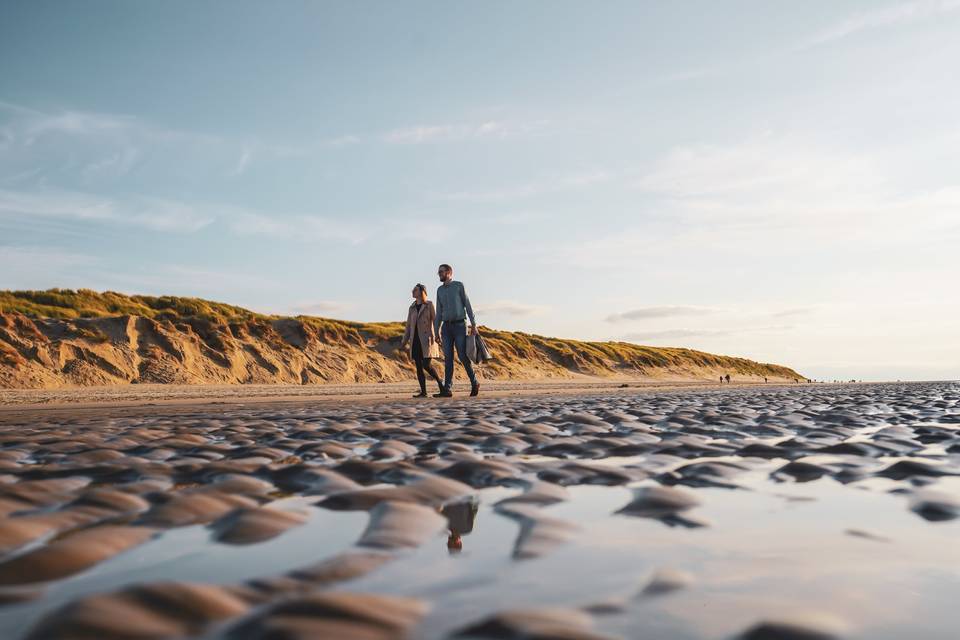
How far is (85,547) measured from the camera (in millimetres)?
2072

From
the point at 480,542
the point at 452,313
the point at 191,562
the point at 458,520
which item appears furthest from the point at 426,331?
the point at 191,562

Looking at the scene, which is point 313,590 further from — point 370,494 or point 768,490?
point 768,490

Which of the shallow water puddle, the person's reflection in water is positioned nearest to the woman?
the person's reflection in water

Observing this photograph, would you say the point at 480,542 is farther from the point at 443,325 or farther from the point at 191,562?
the point at 443,325

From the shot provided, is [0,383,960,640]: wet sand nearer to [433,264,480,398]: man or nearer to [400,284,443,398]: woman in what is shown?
[433,264,480,398]: man

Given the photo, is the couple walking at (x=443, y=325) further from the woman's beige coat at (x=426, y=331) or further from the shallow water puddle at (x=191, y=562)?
the shallow water puddle at (x=191, y=562)

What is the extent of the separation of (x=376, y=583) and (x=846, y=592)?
115cm

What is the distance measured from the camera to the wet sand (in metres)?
1.54

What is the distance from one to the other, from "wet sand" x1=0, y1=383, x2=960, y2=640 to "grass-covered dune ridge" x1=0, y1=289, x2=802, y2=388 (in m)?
21.2

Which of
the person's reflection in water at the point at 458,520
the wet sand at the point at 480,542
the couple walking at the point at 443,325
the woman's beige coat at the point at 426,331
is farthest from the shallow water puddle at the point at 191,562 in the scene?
the woman's beige coat at the point at 426,331

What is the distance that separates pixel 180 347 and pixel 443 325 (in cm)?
1800

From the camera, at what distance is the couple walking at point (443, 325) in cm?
1273

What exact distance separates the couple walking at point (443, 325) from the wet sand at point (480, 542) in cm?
798

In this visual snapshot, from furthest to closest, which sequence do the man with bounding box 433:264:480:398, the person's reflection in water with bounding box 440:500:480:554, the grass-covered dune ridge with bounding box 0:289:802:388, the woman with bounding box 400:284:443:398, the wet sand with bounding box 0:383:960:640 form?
the grass-covered dune ridge with bounding box 0:289:802:388
the woman with bounding box 400:284:443:398
the man with bounding box 433:264:480:398
the person's reflection in water with bounding box 440:500:480:554
the wet sand with bounding box 0:383:960:640
